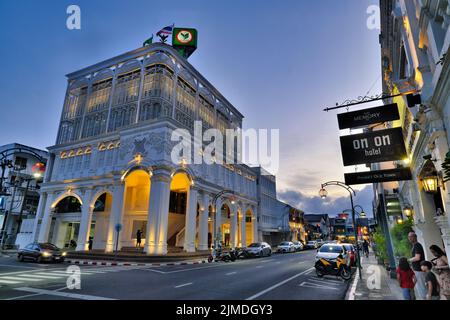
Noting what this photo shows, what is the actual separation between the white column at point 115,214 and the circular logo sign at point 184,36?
83.6ft

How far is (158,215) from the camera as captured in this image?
81.6 ft

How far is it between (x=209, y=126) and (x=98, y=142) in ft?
51.6

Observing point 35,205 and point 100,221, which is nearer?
point 100,221

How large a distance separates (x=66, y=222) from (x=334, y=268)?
1365 inches

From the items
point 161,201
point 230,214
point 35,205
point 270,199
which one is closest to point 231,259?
point 161,201

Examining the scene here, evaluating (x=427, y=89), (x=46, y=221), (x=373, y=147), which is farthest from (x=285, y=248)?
(x=427, y=89)

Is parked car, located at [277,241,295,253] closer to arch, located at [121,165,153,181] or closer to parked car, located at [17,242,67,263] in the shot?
arch, located at [121,165,153,181]

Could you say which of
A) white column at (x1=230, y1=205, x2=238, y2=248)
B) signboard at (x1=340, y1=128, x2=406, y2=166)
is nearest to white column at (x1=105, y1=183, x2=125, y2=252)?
white column at (x1=230, y1=205, x2=238, y2=248)

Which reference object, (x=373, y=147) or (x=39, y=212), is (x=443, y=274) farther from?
(x=39, y=212)

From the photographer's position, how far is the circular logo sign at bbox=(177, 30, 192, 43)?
40469 mm

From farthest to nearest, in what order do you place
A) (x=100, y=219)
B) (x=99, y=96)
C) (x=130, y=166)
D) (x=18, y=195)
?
(x=18, y=195) → (x=99, y=96) → (x=100, y=219) → (x=130, y=166)

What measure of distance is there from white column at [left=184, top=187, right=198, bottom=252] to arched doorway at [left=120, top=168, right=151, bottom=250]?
5.33m

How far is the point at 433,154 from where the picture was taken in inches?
274
